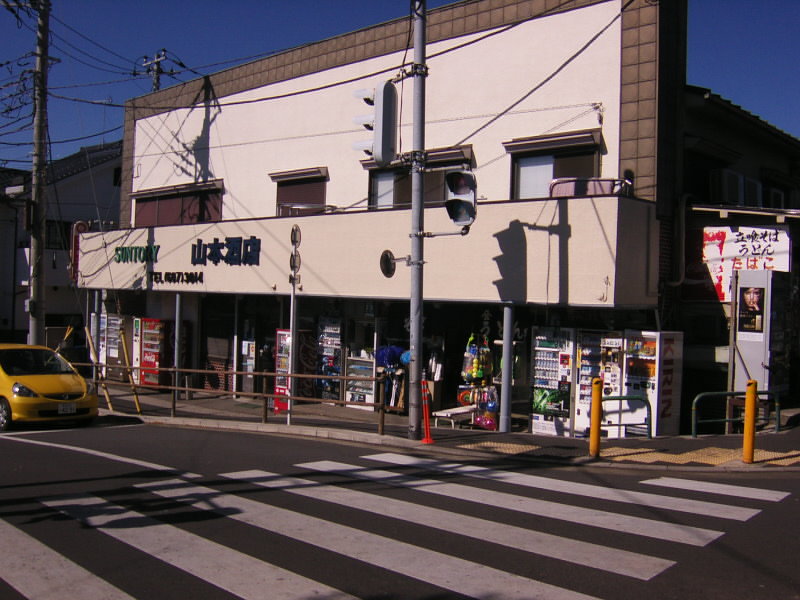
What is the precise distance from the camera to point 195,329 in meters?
22.0

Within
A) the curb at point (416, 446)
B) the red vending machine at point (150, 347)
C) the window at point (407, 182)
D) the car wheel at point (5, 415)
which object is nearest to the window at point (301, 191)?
the window at point (407, 182)

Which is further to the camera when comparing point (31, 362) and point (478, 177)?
point (478, 177)

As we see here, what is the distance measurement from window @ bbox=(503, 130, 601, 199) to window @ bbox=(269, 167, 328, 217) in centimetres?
519

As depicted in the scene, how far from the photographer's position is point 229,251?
1914 cm

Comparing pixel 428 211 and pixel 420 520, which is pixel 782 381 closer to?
pixel 428 211

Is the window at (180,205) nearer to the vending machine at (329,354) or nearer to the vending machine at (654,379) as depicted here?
the vending machine at (329,354)

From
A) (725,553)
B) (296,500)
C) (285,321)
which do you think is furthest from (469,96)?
(725,553)

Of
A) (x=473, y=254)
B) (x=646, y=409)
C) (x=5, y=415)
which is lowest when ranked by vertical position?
(x=5, y=415)

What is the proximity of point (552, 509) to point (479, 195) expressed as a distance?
919 centimetres

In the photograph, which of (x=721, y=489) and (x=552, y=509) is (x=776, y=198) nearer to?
(x=721, y=489)

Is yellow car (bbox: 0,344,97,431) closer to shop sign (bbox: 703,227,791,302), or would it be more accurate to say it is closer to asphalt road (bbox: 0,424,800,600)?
asphalt road (bbox: 0,424,800,600)

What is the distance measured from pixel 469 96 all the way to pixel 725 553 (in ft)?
38.7

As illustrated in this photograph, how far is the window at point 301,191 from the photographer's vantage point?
1864 cm

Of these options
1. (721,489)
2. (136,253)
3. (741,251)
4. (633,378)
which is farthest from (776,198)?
(136,253)
